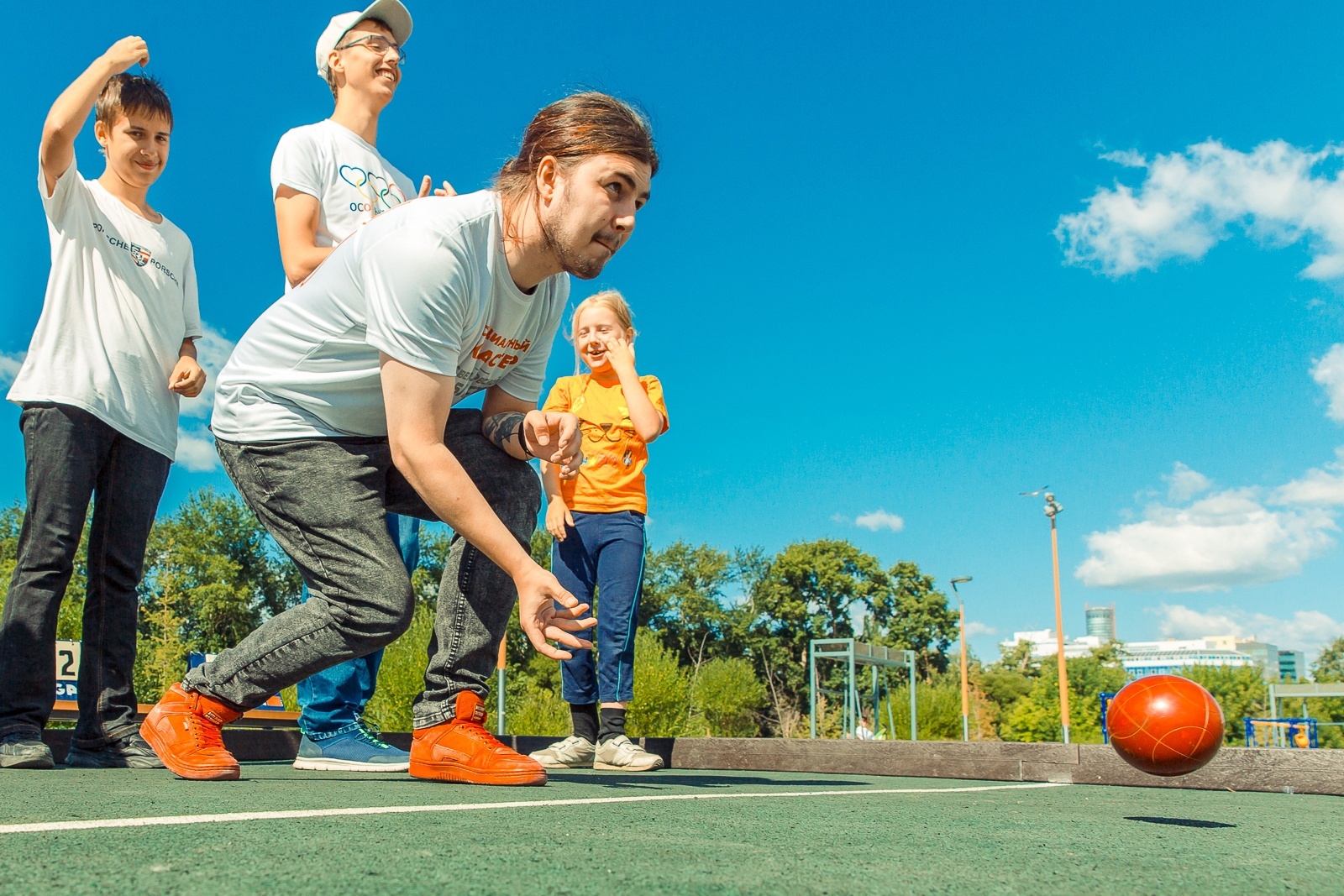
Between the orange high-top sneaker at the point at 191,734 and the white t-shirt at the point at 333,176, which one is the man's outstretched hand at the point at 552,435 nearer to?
the orange high-top sneaker at the point at 191,734

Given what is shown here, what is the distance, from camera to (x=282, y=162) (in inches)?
152

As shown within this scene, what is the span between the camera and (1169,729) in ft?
9.50

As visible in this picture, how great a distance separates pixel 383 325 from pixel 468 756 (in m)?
1.19

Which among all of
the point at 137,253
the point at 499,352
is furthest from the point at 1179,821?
the point at 137,253

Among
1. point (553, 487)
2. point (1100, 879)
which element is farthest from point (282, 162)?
point (1100, 879)

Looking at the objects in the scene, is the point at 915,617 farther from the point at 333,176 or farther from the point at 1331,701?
the point at 333,176

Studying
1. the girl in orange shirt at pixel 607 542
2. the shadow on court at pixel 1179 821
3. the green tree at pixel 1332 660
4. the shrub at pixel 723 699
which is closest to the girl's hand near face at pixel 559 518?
the girl in orange shirt at pixel 607 542

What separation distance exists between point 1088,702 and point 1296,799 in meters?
68.0

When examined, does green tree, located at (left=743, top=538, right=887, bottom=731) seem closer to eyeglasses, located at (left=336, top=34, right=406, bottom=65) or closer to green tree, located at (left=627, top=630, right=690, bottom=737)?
green tree, located at (left=627, top=630, right=690, bottom=737)

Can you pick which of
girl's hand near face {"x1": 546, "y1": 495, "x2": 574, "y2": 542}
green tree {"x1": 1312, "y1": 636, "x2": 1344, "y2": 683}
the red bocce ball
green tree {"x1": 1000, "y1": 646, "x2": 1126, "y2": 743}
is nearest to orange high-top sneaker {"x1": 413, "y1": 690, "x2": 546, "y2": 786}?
the red bocce ball

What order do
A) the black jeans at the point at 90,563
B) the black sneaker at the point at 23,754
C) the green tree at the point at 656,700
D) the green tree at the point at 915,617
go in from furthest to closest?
the green tree at the point at 915,617 → the green tree at the point at 656,700 → the black jeans at the point at 90,563 → the black sneaker at the point at 23,754

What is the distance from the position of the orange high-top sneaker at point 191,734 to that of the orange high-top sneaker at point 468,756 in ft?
1.63

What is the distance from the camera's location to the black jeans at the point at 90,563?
3.37m

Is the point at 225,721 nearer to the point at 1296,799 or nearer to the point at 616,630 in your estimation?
the point at 616,630
